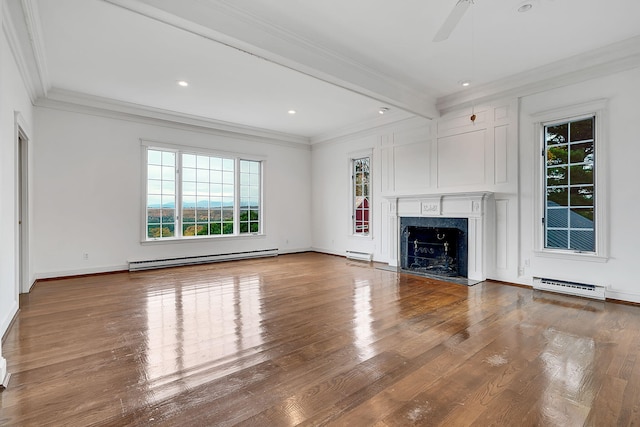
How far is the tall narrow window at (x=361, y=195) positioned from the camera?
7426 mm

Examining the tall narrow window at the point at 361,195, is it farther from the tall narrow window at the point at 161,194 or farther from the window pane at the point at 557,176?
the tall narrow window at the point at 161,194

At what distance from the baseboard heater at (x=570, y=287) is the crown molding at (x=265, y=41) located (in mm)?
3469

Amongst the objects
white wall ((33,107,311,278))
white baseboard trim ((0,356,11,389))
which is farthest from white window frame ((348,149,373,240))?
white baseboard trim ((0,356,11,389))

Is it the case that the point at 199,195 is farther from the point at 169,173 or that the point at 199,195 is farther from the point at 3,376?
the point at 3,376

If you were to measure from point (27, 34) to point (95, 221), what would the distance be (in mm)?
3254

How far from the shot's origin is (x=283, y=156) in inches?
328

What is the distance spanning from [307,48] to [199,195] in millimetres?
4379

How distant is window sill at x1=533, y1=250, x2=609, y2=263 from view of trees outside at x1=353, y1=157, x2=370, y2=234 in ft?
11.5

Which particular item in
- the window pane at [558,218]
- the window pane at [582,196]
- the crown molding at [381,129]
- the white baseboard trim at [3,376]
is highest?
the crown molding at [381,129]

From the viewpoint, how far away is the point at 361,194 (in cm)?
756

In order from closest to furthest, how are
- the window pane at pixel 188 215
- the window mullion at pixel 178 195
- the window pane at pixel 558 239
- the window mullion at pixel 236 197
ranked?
the window pane at pixel 558 239
the window mullion at pixel 178 195
the window pane at pixel 188 215
the window mullion at pixel 236 197

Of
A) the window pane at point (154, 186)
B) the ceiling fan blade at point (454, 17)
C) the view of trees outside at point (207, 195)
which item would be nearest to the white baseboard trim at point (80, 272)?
the view of trees outside at point (207, 195)

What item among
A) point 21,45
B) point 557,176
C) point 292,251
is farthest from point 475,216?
point 21,45

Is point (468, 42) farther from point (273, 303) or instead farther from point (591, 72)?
point (273, 303)
